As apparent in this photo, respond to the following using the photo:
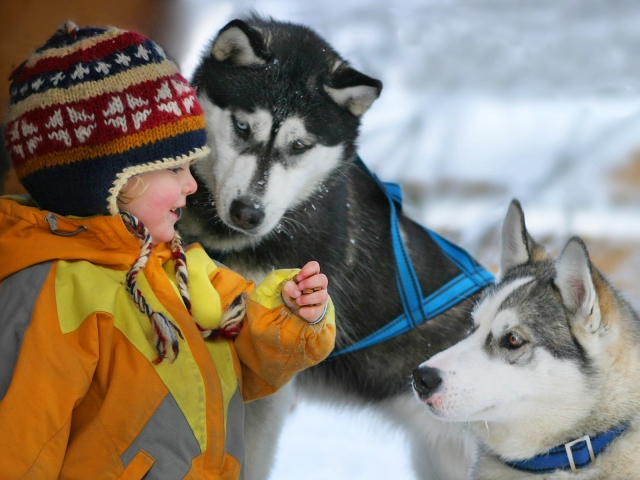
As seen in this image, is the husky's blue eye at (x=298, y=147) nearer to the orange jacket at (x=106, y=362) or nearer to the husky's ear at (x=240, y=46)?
the husky's ear at (x=240, y=46)

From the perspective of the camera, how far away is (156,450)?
1.32 m

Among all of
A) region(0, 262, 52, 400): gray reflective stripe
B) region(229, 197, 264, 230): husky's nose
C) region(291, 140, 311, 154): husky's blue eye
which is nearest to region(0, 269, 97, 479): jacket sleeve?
region(0, 262, 52, 400): gray reflective stripe

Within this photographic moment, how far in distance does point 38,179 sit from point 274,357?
61 centimetres

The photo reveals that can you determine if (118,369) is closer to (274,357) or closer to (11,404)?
(11,404)

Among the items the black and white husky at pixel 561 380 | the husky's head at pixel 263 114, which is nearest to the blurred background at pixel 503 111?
the husky's head at pixel 263 114

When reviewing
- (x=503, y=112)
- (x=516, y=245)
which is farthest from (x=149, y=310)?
(x=503, y=112)

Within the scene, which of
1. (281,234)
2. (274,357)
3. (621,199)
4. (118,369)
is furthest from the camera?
(621,199)

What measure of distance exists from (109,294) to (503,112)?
104 inches

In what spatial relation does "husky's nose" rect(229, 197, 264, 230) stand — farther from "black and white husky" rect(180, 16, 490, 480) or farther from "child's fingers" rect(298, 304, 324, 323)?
"child's fingers" rect(298, 304, 324, 323)

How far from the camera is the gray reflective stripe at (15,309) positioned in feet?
4.10

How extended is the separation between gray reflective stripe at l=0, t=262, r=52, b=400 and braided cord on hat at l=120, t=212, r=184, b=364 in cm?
17

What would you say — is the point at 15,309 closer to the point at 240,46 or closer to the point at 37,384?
the point at 37,384

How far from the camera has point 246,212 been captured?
181 centimetres

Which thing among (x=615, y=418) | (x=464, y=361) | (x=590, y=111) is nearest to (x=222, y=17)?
(x=590, y=111)
